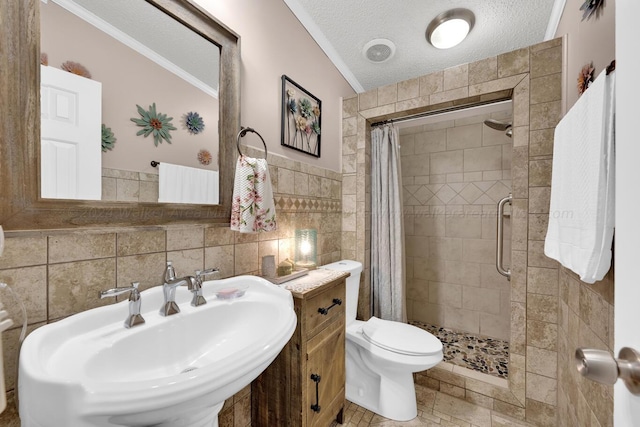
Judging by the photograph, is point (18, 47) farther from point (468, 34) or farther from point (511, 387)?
point (511, 387)

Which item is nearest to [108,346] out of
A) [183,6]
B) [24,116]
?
[24,116]

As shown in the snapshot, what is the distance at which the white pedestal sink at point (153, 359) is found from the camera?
46 cm

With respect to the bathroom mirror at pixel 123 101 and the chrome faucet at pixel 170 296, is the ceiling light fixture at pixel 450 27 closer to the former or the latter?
the bathroom mirror at pixel 123 101

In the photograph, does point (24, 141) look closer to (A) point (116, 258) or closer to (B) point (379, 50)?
(A) point (116, 258)

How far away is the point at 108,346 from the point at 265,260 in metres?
0.66

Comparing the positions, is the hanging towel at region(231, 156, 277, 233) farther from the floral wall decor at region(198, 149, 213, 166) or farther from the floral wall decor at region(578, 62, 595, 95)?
the floral wall decor at region(578, 62, 595, 95)

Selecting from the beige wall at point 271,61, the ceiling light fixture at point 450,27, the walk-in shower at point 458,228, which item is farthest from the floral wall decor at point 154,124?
the walk-in shower at point 458,228

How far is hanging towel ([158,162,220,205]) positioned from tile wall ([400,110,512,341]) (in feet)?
7.02

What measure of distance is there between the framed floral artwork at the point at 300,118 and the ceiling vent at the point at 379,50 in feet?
1.68

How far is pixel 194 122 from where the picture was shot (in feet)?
3.49

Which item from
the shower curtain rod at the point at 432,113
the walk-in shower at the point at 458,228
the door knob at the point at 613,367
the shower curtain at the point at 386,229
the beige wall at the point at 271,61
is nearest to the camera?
the door knob at the point at 613,367

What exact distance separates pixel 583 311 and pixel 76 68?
195 centimetres

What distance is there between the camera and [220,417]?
1119 millimetres

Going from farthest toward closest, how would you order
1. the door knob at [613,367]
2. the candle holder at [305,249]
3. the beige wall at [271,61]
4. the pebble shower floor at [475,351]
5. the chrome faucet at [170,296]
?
1. the pebble shower floor at [475,351]
2. the candle holder at [305,249]
3. the beige wall at [271,61]
4. the chrome faucet at [170,296]
5. the door knob at [613,367]
